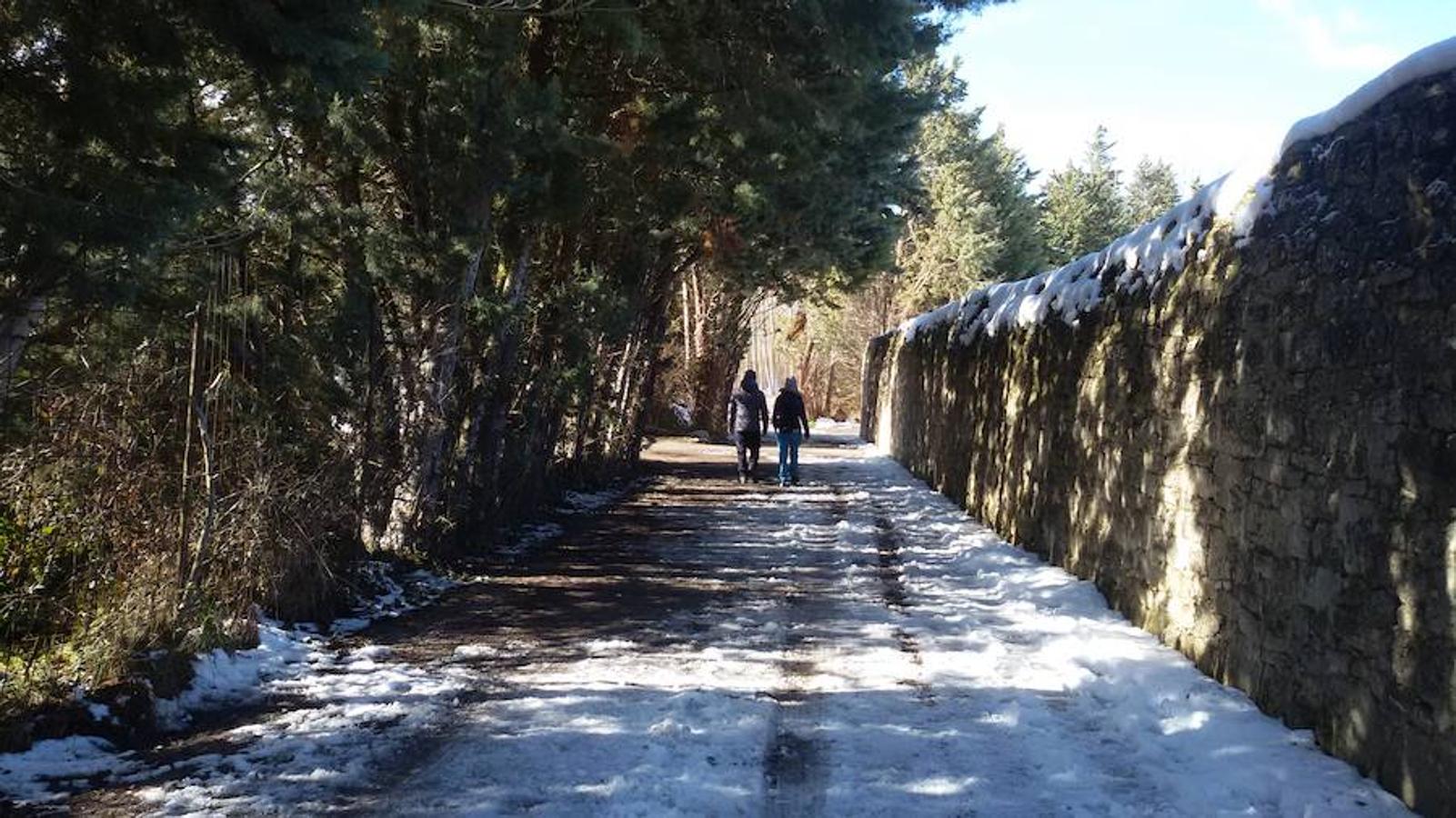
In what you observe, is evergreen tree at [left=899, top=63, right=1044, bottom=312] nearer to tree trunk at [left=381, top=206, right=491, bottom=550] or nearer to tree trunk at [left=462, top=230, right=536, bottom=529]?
tree trunk at [left=462, top=230, right=536, bottom=529]

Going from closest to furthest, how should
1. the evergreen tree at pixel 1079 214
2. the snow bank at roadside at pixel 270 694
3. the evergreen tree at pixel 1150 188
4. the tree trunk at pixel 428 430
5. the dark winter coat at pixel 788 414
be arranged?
the snow bank at roadside at pixel 270 694
the tree trunk at pixel 428 430
the dark winter coat at pixel 788 414
the evergreen tree at pixel 1079 214
the evergreen tree at pixel 1150 188

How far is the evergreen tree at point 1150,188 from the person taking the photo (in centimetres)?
7725

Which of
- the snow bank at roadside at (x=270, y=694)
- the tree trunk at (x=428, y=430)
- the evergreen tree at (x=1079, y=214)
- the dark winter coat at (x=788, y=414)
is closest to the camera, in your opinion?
the snow bank at roadside at (x=270, y=694)

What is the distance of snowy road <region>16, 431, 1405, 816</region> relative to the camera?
398 cm

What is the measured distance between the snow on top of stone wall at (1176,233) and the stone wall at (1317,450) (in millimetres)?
75

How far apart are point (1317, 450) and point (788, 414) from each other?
1207cm

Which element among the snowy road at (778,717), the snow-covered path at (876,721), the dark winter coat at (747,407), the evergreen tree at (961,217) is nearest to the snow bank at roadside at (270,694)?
the snowy road at (778,717)

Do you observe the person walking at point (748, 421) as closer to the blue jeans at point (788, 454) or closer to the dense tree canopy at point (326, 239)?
the blue jeans at point (788, 454)

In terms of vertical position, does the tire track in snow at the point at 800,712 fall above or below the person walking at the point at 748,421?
below

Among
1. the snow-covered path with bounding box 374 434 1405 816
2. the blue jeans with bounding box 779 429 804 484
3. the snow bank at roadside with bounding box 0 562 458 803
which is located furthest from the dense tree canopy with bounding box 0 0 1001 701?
the blue jeans with bounding box 779 429 804 484

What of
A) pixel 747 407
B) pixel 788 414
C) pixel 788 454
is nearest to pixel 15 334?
pixel 747 407

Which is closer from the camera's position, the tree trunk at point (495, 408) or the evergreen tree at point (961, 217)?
the tree trunk at point (495, 408)

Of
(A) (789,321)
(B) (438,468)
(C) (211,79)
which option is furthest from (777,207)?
(A) (789,321)

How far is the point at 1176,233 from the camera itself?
6539 mm
